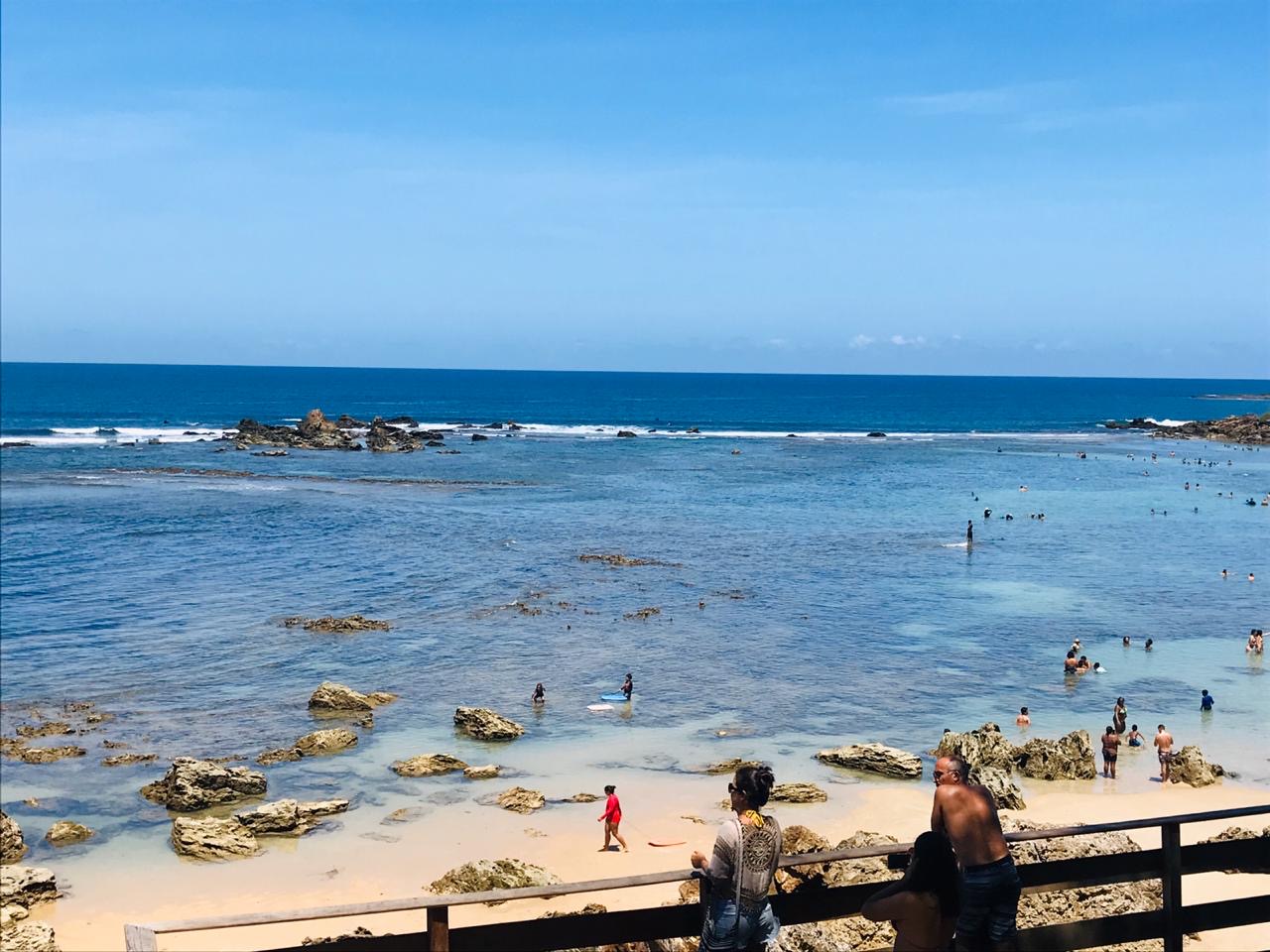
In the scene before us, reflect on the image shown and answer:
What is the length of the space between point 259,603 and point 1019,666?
2393cm

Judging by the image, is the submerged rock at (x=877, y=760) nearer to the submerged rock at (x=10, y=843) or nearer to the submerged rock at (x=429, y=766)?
the submerged rock at (x=429, y=766)

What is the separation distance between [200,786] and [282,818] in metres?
2.22

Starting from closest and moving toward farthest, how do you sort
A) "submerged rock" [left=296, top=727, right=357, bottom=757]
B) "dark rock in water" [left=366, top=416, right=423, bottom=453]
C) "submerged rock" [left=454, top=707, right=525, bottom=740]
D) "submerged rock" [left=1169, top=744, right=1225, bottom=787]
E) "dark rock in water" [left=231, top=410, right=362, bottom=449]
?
"submerged rock" [left=1169, top=744, right=1225, bottom=787] → "submerged rock" [left=296, top=727, right=357, bottom=757] → "submerged rock" [left=454, top=707, right=525, bottom=740] → "dark rock in water" [left=366, top=416, right=423, bottom=453] → "dark rock in water" [left=231, top=410, right=362, bottom=449]

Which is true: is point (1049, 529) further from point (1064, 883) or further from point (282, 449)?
point (282, 449)

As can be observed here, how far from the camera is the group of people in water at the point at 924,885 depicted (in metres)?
5.60

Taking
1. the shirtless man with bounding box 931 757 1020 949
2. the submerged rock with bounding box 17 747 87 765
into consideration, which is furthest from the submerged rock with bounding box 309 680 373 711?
the shirtless man with bounding box 931 757 1020 949

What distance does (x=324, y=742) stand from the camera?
79.6 feet

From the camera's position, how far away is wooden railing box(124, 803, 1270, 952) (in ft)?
16.5

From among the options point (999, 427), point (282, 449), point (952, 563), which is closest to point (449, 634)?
point (952, 563)

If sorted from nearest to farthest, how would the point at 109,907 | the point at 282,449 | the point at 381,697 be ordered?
the point at 109,907, the point at 381,697, the point at 282,449

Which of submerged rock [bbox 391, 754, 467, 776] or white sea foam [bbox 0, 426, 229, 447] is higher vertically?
white sea foam [bbox 0, 426, 229, 447]

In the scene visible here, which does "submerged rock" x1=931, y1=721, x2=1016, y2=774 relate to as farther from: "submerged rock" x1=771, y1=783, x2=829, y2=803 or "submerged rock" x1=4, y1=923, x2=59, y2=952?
"submerged rock" x1=4, y1=923, x2=59, y2=952

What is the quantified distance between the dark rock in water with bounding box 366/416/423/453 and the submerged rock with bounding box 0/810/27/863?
78577mm

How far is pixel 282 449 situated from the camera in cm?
9606
